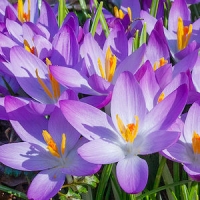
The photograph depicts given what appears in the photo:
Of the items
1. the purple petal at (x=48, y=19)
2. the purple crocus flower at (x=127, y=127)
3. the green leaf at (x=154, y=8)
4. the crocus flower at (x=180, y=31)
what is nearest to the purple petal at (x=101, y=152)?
the purple crocus flower at (x=127, y=127)

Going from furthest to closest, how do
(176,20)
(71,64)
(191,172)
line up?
1. (176,20)
2. (71,64)
3. (191,172)

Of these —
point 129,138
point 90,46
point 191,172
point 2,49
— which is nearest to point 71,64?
point 90,46

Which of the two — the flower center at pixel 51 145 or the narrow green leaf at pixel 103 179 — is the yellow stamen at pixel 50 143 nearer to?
the flower center at pixel 51 145

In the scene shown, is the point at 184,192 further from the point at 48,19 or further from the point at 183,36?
the point at 48,19

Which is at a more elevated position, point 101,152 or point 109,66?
point 109,66

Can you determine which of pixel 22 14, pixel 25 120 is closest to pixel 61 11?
pixel 22 14

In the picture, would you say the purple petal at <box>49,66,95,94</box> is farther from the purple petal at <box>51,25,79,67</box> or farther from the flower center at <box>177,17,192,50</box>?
the flower center at <box>177,17,192,50</box>

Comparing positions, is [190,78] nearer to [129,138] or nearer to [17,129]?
[129,138]

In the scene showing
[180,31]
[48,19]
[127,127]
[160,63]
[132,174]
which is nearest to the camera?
[132,174]
